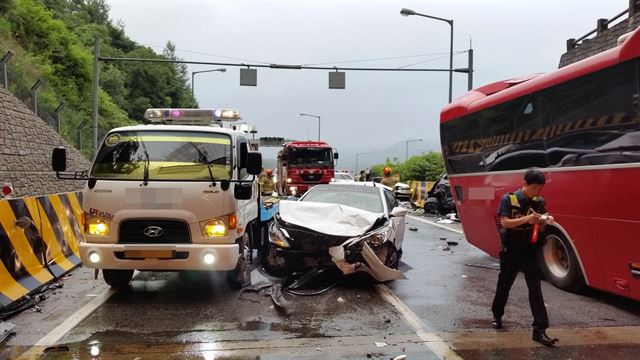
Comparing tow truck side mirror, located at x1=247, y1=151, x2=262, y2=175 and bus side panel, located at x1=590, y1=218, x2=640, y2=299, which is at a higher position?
tow truck side mirror, located at x1=247, y1=151, x2=262, y2=175

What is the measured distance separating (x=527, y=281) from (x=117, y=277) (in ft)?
17.3

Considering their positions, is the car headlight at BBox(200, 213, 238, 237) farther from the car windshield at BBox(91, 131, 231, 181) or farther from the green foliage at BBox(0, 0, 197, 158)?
the green foliage at BBox(0, 0, 197, 158)

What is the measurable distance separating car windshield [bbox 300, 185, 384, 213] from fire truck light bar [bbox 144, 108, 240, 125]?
2.23m

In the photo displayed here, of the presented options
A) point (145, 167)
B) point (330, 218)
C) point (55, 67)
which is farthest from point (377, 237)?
point (55, 67)

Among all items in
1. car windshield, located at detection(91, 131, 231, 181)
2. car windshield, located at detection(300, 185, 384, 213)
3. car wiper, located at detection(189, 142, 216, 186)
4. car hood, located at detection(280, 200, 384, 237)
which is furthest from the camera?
car windshield, located at detection(300, 185, 384, 213)

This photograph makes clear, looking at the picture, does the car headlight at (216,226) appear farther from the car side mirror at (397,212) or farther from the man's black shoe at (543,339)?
the man's black shoe at (543,339)

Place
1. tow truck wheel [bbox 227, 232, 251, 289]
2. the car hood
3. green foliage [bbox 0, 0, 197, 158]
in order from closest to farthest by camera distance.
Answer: tow truck wheel [bbox 227, 232, 251, 289] < the car hood < green foliage [bbox 0, 0, 197, 158]

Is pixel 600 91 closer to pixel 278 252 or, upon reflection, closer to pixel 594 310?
pixel 594 310

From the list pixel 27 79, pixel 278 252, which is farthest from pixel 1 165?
pixel 278 252

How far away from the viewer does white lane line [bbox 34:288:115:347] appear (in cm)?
542

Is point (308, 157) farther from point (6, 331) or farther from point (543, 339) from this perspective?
point (543, 339)

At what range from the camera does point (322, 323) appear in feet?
20.1

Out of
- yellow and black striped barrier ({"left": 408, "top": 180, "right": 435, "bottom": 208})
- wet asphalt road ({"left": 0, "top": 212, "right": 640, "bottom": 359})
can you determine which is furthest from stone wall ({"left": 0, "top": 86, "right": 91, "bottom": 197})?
yellow and black striped barrier ({"left": 408, "top": 180, "right": 435, "bottom": 208})

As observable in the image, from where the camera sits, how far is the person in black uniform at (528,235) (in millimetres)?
5453
